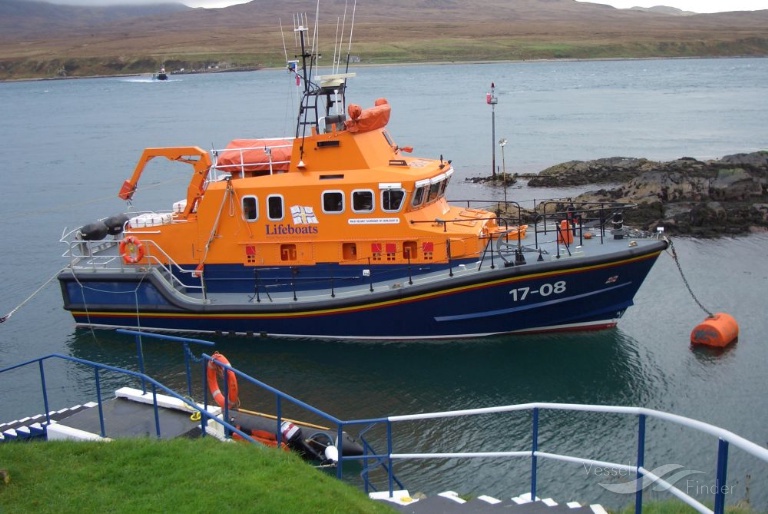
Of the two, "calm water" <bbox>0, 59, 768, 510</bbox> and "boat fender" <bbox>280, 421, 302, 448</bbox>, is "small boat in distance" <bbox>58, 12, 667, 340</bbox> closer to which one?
"calm water" <bbox>0, 59, 768, 510</bbox>

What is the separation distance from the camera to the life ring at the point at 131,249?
16406 millimetres

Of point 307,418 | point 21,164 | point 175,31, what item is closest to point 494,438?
point 307,418

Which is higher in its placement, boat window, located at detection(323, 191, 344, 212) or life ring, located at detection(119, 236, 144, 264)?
boat window, located at detection(323, 191, 344, 212)

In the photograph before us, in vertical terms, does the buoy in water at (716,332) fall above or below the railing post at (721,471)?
below

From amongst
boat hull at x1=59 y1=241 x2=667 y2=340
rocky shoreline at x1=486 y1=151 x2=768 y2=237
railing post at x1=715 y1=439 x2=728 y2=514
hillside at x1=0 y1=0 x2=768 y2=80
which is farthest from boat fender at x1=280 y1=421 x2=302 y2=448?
hillside at x1=0 y1=0 x2=768 y2=80

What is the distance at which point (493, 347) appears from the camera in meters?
15.5

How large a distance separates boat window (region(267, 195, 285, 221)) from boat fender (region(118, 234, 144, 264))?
2866 mm

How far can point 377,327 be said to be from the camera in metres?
15.7

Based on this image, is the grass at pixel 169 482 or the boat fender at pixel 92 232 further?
the boat fender at pixel 92 232

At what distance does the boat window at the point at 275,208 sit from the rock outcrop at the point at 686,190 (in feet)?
41.9

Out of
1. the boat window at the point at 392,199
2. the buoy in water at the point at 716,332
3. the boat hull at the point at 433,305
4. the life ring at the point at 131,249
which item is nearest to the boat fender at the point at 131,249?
the life ring at the point at 131,249

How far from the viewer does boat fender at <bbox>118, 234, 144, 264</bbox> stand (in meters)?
16.4

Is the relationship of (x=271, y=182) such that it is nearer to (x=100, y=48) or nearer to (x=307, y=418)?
(x=307, y=418)

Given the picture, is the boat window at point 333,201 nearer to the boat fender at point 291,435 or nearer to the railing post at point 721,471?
the boat fender at point 291,435
